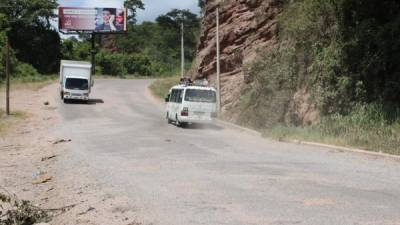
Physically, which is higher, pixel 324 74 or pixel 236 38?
pixel 236 38

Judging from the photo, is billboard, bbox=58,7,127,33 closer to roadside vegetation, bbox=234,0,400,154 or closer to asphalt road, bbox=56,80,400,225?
roadside vegetation, bbox=234,0,400,154

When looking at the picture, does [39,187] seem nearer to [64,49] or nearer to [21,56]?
[21,56]

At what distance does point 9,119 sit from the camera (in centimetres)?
3700

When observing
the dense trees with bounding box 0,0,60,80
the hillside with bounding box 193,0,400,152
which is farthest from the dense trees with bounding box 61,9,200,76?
the hillside with bounding box 193,0,400,152

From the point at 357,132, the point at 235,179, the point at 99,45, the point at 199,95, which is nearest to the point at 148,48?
the point at 99,45

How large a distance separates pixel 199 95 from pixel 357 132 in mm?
11340

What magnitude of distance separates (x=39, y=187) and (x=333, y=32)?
57.6 ft

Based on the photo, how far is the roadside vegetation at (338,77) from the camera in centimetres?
2284

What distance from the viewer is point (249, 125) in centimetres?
3322

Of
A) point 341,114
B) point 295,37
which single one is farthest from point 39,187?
point 295,37

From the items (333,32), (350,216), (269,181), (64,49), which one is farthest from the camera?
(64,49)

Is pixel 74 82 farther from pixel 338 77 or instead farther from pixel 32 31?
pixel 32 31

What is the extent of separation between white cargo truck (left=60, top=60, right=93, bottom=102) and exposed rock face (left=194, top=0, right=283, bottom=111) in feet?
29.3

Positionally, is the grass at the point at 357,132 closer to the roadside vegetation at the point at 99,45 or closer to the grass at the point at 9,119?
the grass at the point at 9,119
